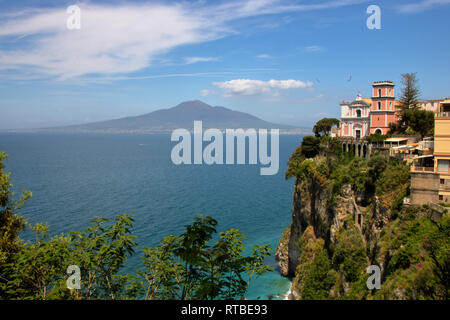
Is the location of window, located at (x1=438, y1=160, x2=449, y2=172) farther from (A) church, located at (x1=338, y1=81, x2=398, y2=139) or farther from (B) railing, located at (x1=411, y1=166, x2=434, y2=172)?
(A) church, located at (x1=338, y1=81, x2=398, y2=139)

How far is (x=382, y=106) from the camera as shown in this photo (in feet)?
138

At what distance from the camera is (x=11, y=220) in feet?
55.7

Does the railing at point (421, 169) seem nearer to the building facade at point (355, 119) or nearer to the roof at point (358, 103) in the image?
the building facade at point (355, 119)

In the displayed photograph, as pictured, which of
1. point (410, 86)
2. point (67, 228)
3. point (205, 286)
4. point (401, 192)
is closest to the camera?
point (205, 286)

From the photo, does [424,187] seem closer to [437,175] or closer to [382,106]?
[437,175]

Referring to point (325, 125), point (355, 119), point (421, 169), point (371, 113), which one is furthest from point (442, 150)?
point (325, 125)

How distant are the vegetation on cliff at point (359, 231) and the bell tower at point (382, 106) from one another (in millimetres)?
Result: 5471

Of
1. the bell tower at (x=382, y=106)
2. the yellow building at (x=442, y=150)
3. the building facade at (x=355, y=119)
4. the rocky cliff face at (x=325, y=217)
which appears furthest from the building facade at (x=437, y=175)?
the building facade at (x=355, y=119)

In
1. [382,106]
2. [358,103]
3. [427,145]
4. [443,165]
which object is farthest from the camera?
[358,103]

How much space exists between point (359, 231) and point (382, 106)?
18.2 metres

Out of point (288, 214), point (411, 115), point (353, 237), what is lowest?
point (288, 214)
